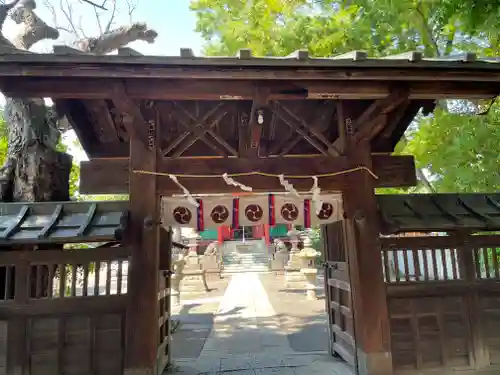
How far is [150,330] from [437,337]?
4436mm

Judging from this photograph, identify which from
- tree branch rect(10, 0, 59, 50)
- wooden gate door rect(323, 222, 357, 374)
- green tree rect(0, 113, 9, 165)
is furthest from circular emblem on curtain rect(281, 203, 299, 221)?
green tree rect(0, 113, 9, 165)

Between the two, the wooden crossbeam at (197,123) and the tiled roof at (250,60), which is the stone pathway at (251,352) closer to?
the wooden crossbeam at (197,123)

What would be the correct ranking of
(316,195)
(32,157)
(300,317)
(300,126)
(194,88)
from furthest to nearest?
1. (300,317)
2. (32,157)
3. (300,126)
4. (316,195)
5. (194,88)

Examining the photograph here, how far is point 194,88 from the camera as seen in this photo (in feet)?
15.1

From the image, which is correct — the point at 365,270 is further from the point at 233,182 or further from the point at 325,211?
the point at 233,182

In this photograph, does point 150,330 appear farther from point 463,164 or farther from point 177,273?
point 177,273

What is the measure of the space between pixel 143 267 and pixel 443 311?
4.75 m

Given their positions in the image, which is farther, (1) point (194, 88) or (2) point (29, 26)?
(2) point (29, 26)

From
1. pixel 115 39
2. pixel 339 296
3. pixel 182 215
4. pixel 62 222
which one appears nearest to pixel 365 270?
pixel 339 296

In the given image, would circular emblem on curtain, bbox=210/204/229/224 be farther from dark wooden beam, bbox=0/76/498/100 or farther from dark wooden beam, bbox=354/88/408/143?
dark wooden beam, bbox=354/88/408/143

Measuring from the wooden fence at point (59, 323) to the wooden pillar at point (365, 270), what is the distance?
3491 millimetres

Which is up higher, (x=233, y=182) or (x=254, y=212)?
(x=233, y=182)

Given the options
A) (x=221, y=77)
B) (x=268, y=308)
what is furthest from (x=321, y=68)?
(x=268, y=308)

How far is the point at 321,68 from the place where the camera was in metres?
4.39
